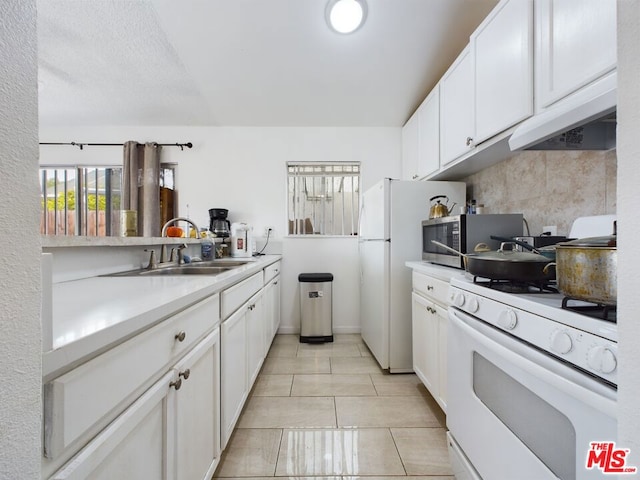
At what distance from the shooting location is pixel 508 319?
863 millimetres

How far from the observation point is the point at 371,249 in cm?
260

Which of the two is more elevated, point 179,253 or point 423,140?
point 423,140

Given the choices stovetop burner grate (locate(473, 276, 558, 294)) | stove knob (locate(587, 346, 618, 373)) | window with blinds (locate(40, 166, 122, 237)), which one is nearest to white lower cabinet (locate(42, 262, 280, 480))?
stove knob (locate(587, 346, 618, 373))

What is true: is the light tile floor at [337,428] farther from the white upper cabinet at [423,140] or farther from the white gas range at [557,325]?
the white upper cabinet at [423,140]

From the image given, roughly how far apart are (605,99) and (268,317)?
2.35 m

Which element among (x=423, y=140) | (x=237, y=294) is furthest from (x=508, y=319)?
(x=423, y=140)

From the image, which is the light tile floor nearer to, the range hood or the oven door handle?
the oven door handle

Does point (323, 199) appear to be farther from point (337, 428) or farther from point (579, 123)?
point (579, 123)

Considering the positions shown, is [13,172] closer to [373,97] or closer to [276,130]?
[373,97]

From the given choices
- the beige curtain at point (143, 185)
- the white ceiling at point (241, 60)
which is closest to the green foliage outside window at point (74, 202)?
the beige curtain at point (143, 185)

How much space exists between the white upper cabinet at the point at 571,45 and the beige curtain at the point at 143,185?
11.4 feet

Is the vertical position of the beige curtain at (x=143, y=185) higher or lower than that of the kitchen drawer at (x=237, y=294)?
higher

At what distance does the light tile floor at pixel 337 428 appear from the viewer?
4.34ft

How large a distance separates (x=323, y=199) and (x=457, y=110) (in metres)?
1.80
